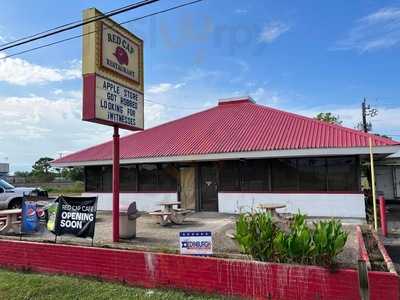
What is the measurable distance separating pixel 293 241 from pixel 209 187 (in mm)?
11152

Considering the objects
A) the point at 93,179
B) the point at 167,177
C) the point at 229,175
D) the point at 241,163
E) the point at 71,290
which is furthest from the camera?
the point at 93,179

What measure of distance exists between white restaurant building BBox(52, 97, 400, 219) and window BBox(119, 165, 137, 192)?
A: 0.05 metres

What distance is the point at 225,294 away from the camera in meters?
6.59

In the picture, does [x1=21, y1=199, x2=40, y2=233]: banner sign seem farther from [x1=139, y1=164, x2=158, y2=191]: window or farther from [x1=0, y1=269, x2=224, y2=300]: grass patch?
[x1=139, y1=164, x2=158, y2=191]: window

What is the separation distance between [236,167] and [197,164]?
1948 mm

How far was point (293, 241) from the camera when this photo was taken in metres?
6.41

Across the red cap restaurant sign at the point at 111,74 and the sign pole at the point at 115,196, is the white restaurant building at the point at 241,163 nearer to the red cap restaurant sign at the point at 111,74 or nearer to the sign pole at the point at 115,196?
the sign pole at the point at 115,196

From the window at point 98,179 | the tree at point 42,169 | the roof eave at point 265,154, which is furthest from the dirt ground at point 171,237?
the tree at point 42,169

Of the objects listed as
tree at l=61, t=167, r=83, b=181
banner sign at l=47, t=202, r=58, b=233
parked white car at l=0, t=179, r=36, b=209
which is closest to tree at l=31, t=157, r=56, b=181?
tree at l=61, t=167, r=83, b=181

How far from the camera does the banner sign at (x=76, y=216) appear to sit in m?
9.49

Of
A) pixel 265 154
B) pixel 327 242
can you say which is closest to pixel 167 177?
pixel 265 154

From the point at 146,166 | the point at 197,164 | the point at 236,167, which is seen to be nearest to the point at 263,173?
the point at 236,167

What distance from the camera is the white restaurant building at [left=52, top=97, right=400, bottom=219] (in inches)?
579

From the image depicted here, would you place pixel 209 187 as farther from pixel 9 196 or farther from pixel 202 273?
pixel 9 196
